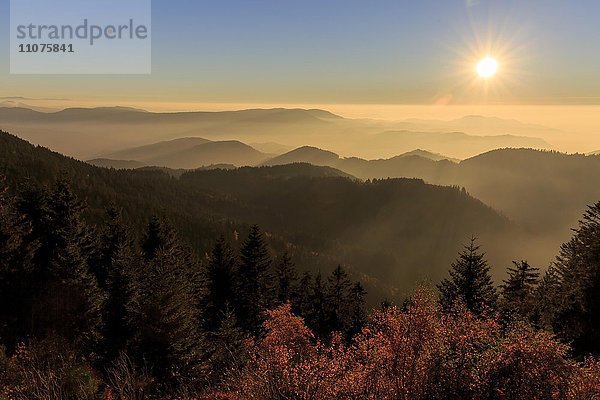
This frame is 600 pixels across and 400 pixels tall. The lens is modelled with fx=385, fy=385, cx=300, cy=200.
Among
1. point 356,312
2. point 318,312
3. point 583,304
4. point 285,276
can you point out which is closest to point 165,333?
point 285,276

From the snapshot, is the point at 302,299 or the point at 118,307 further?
the point at 302,299

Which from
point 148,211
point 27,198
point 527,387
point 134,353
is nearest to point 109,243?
point 27,198

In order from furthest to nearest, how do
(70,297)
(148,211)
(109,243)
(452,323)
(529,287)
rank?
1. (148,211)
2. (529,287)
3. (109,243)
4. (70,297)
5. (452,323)

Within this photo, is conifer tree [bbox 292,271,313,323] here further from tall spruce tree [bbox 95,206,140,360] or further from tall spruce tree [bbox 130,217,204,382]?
tall spruce tree [bbox 130,217,204,382]

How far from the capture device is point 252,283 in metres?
46.9

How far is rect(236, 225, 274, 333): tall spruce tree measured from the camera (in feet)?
151

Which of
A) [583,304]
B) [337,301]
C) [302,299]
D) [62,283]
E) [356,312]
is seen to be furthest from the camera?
[356,312]

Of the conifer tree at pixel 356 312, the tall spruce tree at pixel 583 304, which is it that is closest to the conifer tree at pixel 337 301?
the conifer tree at pixel 356 312

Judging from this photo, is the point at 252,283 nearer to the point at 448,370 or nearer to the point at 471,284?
the point at 471,284

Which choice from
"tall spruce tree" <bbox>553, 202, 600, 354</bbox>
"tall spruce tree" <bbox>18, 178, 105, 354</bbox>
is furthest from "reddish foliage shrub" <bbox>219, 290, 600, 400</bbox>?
"tall spruce tree" <bbox>18, 178, 105, 354</bbox>

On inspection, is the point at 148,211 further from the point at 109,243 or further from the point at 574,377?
the point at 574,377

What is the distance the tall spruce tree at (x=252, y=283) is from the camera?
46028 mm

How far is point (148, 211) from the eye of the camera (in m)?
135

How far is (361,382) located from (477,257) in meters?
23.0
